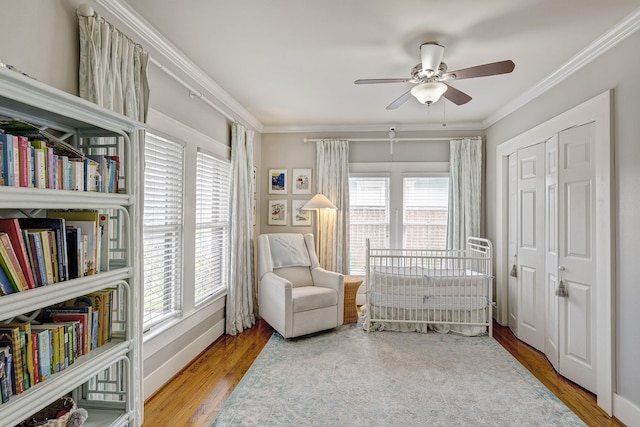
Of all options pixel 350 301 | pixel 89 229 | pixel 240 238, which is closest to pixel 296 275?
pixel 350 301

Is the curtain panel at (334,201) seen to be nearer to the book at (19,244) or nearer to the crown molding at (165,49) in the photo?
the crown molding at (165,49)

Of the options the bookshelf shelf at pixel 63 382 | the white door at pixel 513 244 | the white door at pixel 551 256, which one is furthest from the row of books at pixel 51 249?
the white door at pixel 513 244

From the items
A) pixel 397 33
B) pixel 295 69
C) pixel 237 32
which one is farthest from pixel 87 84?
pixel 397 33

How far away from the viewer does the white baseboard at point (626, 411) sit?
2133 millimetres

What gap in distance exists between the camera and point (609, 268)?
93.4 inches

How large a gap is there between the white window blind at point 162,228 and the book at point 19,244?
4.04ft

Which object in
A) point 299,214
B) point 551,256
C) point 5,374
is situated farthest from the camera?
point 299,214

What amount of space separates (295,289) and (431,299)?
152cm

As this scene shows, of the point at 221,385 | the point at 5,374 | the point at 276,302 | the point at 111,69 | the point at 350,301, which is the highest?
the point at 111,69

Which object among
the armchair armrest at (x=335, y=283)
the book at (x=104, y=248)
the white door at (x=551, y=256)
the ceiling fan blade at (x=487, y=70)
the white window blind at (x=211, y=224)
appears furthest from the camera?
the armchair armrest at (x=335, y=283)

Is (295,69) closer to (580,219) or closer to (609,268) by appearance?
(580,219)

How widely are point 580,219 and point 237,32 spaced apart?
2945 millimetres

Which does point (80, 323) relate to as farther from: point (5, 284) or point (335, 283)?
point (335, 283)

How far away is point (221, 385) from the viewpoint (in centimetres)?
267
